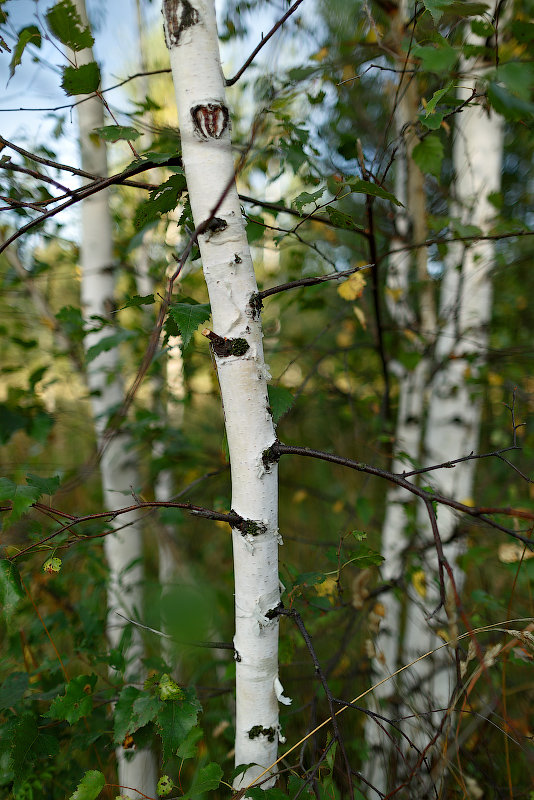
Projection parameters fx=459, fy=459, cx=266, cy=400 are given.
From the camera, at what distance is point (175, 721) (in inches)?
31.4

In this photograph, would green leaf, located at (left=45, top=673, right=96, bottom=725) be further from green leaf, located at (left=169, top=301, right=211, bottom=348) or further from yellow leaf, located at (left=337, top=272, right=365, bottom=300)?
yellow leaf, located at (left=337, top=272, right=365, bottom=300)

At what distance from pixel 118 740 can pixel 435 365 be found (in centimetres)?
152

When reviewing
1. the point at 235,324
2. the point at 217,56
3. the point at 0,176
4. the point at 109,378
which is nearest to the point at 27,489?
the point at 235,324

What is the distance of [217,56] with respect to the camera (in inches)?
27.7

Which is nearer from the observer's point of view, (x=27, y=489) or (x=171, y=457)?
(x=27, y=489)

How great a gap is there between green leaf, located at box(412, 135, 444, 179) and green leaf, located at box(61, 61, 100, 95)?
0.65 metres

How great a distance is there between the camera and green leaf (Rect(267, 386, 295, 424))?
0.88 metres

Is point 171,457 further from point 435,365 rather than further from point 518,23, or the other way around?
point 518,23

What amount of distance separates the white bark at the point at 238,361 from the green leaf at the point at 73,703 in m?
0.32

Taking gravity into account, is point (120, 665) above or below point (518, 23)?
below

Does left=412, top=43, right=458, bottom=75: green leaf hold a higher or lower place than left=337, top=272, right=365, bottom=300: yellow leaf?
higher

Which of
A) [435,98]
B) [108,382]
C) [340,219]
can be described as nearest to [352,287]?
[340,219]

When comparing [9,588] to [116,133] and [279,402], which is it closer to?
[279,402]

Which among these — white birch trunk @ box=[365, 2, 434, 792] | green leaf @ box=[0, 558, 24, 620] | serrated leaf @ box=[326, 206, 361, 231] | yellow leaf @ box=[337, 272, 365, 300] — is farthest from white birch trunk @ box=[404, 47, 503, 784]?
green leaf @ box=[0, 558, 24, 620]
